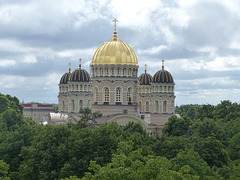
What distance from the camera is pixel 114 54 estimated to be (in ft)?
306

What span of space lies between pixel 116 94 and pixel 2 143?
1400 inches

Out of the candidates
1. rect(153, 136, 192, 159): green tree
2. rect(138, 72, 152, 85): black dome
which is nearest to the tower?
rect(138, 72, 152, 85): black dome

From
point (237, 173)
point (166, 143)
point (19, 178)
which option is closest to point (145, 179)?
point (237, 173)

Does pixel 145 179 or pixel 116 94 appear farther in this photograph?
pixel 116 94

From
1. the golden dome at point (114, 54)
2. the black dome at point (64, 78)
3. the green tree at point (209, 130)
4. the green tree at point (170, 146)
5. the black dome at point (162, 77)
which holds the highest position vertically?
the golden dome at point (114, 54)

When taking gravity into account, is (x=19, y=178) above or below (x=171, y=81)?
below

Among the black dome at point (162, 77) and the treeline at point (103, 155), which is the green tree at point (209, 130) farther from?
the black dome at point (162, 77)

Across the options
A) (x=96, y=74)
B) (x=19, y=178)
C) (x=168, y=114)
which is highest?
(x=96, y=74)

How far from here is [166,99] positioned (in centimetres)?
9938

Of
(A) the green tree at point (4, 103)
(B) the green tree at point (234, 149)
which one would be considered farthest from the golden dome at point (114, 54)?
(B) the green tree at point (234, 149)

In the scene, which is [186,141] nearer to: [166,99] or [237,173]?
[237,173]

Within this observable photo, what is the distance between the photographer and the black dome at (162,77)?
98625 mm

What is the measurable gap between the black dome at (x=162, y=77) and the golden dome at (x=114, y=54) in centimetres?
633

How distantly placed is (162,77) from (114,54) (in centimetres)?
1084
